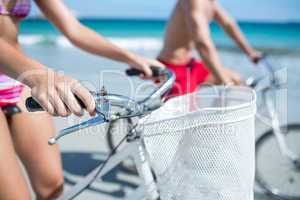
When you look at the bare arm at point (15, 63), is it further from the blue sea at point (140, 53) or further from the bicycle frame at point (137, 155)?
the blue sea at point (140, 53)

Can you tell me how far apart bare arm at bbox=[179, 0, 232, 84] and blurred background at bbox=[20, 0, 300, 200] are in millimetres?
473

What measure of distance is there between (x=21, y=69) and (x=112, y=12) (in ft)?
85.5

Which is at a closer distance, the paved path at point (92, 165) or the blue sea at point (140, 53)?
the paved path at point (92, 165)

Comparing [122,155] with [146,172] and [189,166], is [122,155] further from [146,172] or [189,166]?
[189,166]

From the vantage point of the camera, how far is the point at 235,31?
12.6ft

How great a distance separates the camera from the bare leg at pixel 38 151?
6.72 feet

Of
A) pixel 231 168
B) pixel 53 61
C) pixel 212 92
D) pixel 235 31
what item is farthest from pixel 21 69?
pixel 53 61

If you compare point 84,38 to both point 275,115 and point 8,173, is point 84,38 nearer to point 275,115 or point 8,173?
point 8,173

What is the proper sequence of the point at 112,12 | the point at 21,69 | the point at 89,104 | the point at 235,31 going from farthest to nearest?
1. the point at 112,12
2. the point at 235,31
3. the point at 21,69
4. the point at 89,104

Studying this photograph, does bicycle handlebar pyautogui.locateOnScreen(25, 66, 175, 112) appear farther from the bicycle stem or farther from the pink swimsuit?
the pink swimsuit

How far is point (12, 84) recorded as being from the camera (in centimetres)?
202

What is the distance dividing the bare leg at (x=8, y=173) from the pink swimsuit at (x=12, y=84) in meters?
0.25

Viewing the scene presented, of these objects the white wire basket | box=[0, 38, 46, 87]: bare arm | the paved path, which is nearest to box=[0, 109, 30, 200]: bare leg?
box=[0, 38, 46, 87]: bare arm

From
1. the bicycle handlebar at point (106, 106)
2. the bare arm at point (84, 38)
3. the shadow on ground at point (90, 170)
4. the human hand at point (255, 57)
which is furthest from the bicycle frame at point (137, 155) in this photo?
the human hand at point (255, 57)
